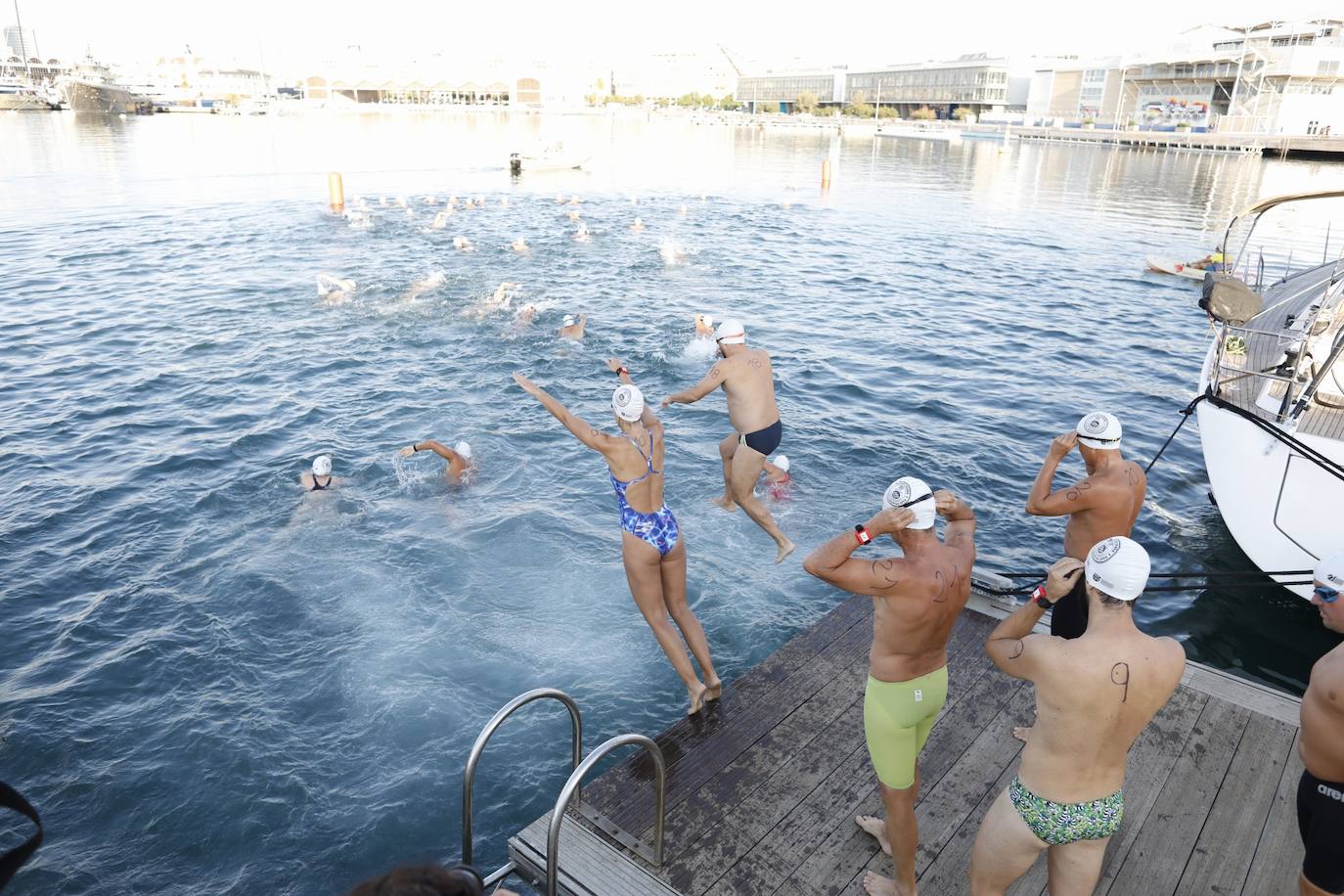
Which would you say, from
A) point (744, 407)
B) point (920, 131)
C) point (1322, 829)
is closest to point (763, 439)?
point (744, 407)

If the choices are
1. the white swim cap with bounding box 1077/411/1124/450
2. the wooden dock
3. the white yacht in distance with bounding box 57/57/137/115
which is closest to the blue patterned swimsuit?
the wooden dock

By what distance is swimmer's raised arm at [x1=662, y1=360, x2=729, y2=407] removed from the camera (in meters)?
7.12

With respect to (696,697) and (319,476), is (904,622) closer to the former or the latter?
(696,697)

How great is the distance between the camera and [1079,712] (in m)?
3.24

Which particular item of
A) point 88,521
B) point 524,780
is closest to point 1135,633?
point 524,780

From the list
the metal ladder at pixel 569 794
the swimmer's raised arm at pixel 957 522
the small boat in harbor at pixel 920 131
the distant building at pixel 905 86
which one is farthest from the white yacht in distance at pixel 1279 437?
the distant building at pixel 905 86

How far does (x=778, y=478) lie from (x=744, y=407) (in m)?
2.89

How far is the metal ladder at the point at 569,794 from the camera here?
3.65 m

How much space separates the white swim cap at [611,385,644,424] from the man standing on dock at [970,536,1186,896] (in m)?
2.66

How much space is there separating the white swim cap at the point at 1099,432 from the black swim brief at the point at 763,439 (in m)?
3.07

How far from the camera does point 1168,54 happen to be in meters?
91.2

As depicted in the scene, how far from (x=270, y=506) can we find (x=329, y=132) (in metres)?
A: 76.2

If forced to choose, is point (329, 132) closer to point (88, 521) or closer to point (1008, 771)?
point (88, 521)

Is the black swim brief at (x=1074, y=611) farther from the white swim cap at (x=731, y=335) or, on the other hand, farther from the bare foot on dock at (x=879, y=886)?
the white swim cap at (x=731, y=335)
